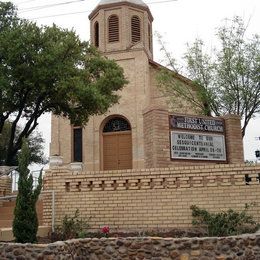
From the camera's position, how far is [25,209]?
9.15 m

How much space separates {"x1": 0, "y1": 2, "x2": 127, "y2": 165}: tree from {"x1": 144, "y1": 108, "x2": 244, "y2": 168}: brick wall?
24.8ft

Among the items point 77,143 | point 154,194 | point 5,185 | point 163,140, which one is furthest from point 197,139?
point 77,143

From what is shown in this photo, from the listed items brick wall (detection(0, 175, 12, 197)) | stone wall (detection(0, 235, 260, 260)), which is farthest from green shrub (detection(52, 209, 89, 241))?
brick wall (detection(0, 175, 12, 197))

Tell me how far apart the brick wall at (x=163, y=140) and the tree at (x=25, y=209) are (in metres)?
3.54

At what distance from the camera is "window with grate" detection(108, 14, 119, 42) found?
87.7 feet

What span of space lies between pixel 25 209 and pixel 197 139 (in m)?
5.11

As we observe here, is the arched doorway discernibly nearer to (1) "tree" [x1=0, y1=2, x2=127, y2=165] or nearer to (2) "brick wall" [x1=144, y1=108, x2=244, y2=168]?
(1) "tree" [x1=0, y1=2, x2=127, y2=165]

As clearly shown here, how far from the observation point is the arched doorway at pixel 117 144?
24.5 m

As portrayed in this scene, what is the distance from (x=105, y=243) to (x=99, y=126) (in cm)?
1776

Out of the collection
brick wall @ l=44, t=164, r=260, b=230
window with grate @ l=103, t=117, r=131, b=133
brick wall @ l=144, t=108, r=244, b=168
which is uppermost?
window with grate @ l=103, t=117, r=131, b=133

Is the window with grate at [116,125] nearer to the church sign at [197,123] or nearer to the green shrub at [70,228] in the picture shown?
the church sign at [197,123]

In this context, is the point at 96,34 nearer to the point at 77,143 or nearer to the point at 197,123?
the point at 77,143

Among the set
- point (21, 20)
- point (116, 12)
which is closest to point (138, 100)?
point (116, 12)

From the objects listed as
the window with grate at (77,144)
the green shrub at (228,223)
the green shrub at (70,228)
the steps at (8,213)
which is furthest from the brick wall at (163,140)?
the window with grate at (77,144)
